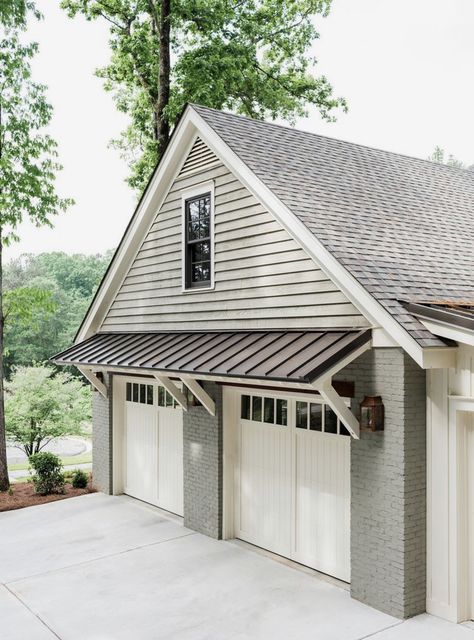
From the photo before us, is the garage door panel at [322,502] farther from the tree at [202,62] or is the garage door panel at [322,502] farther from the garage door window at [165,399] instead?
the tree at [202,62]

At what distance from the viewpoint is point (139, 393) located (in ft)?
38.5

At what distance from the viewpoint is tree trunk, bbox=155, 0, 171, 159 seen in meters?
17.4

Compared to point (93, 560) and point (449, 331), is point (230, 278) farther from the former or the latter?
point (93, 560)

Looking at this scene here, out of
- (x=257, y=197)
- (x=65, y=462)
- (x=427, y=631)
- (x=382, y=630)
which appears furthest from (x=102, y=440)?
(x=65, y=462)

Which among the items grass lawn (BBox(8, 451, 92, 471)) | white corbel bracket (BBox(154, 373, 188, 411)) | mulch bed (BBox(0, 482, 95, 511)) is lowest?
grass lawn (BBox(8, 451, 92, 471))

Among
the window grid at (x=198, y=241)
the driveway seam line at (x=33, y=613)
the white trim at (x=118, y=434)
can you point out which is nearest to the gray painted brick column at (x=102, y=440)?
the white trim at (x=118, y=434)

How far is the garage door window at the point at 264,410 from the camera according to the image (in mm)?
8328

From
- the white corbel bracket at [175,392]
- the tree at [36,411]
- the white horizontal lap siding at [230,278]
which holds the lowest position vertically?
the tree at [36,411]

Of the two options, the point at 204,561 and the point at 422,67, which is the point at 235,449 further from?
the point at 422,67

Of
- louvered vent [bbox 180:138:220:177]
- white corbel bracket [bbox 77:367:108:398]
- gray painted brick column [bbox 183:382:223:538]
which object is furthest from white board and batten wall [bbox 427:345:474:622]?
white corbel bracket [bbox 77:367:108:398]

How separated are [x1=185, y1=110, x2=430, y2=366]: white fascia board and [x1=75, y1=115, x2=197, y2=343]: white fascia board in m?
0.59

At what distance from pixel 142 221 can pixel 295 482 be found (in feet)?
18.6

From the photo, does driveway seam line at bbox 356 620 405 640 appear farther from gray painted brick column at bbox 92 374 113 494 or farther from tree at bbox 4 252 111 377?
tree at bbox 4 252 111 377

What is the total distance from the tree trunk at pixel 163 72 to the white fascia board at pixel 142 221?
22.2 ft
